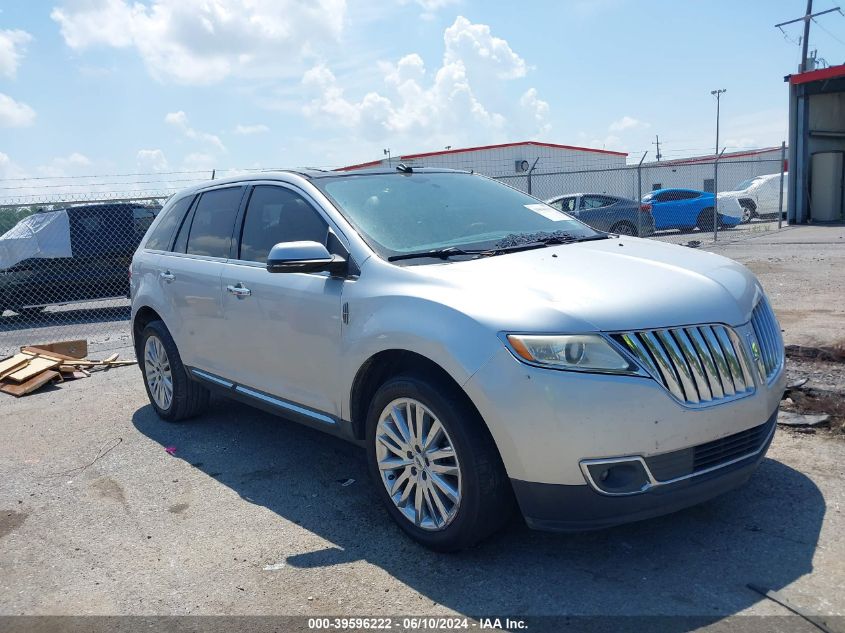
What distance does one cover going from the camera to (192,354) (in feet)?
17.9

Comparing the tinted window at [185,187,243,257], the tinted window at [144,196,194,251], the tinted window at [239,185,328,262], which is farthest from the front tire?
the tinted window at [144,196,194,251]

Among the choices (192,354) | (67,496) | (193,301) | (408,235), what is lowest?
(67,496)

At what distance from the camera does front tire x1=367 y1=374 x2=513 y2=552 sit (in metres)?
3.23

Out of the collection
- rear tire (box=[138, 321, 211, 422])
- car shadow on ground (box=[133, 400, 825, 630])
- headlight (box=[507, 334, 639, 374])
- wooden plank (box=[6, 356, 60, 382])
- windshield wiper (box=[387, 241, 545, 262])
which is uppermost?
windshield wiper (box=[387, 241, 545, 262])

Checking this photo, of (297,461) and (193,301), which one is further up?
(193,301)

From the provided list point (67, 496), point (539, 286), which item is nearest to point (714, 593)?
point (539, 286)

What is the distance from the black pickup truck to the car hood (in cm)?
1071

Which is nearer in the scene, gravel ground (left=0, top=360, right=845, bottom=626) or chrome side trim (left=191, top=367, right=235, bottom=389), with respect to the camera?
gravel ground (left=0, top=360, right=845, bottom=626)

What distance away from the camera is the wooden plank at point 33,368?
25.3 ft

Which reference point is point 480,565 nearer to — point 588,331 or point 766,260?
point 588,331

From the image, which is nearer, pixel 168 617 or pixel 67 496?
pixel 168 617

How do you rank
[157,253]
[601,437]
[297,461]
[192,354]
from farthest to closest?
[157,253] → [192,354] → [297,461] → [601,437]

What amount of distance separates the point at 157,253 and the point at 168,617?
3431 millimetres

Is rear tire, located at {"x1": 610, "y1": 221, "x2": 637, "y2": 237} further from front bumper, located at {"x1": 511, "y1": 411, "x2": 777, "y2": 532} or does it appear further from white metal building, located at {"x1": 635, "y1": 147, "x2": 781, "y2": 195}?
white metal building, located at {"x1": 635, "y1": 147, "x2": 781, "y2": 195}
